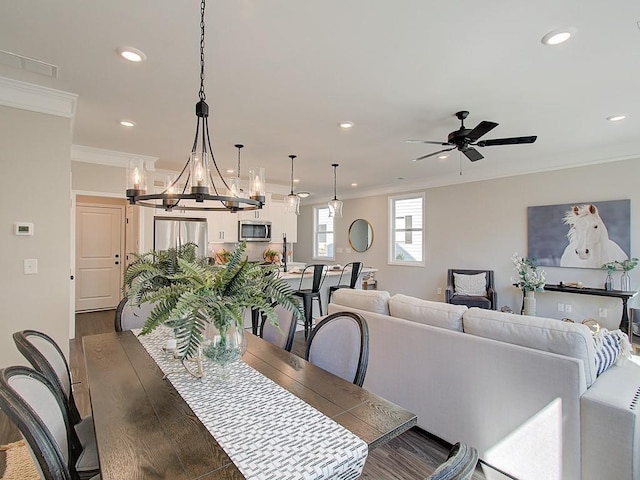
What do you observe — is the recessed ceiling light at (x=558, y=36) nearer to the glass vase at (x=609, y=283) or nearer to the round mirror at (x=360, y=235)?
the glass vase at (x=609, y=283)

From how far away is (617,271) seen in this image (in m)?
4.45

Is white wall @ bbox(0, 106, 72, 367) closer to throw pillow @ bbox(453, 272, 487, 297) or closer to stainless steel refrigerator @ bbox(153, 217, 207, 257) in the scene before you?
stainless steel refrigerator @ bbox(153, 217, 207, 257)

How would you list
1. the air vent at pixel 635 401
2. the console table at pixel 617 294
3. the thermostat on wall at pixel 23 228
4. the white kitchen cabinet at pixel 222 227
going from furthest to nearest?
1. the white kitchen cabinet at pixel 222 227
2. the console table at pixel 617 294
3. the thermostat on wall at pixel 23 228
4. the air vent at pixel 635 401

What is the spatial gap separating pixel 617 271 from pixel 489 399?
392cm

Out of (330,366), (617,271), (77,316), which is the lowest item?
(77,316)

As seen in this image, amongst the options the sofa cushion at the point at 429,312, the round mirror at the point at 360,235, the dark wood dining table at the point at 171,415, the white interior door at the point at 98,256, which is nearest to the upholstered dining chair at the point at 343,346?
the dark wood dining table at the point at 171,415

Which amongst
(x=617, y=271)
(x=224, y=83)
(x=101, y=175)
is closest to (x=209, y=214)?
Result: (x=101, y=175)

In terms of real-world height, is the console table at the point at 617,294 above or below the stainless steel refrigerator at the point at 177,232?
below

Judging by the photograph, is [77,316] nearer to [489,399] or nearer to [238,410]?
[238,410]

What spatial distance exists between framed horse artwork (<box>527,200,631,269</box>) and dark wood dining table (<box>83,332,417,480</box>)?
16.1 ft

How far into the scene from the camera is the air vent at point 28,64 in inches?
93.4

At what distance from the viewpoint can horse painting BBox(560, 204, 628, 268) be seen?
4.53 metres

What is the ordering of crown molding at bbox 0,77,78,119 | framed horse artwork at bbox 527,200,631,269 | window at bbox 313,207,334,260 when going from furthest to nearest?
window at bbox 313,207,334,260 → framed horse artwork at bbox 527,200,631,269 → crown molding at bbox 0,77,78,119

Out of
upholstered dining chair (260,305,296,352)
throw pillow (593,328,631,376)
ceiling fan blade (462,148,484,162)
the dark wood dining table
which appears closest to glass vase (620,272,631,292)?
ceiling fan blade (462,148,484,162)
